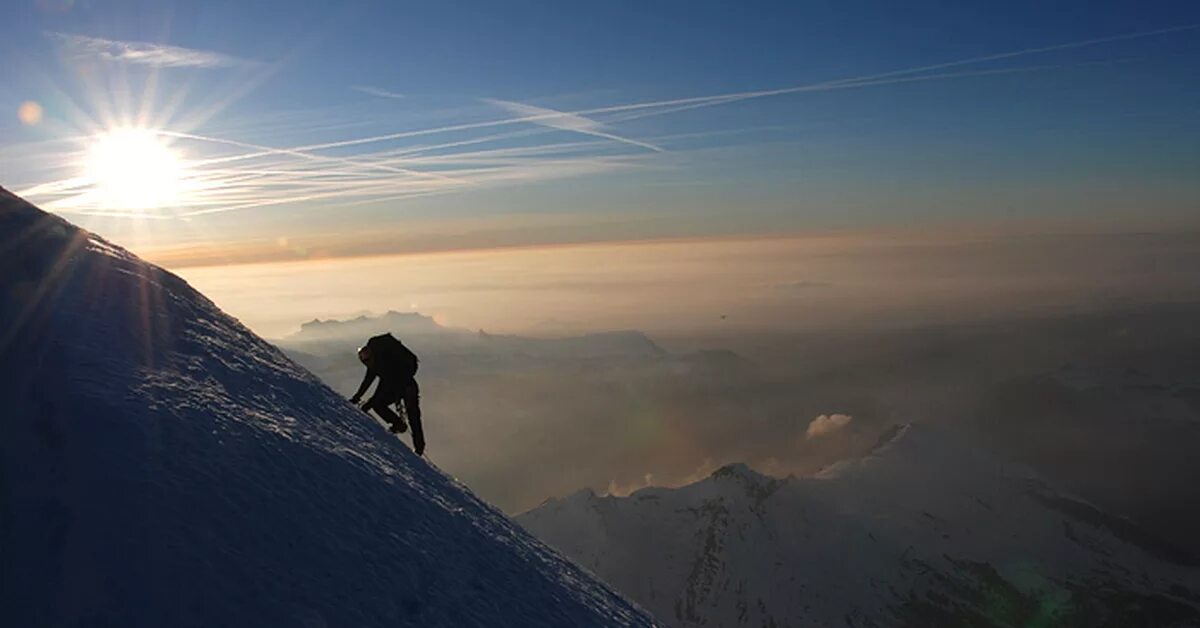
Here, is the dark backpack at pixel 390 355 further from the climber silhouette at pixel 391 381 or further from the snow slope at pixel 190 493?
the snow slope at pixel 190 493

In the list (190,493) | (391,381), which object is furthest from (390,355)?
(190,493)

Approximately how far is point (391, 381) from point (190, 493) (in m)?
9.55

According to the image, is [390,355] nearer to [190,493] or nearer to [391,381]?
[391,381]

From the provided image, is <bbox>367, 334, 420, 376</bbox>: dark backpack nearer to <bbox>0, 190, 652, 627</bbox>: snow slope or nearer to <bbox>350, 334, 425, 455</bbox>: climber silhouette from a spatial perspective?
<bbox>350, 334, 425, 455</bbox>: climber silhouette

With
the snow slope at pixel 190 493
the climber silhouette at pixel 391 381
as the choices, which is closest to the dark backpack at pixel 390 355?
the climber silhouette at pixel 391 381

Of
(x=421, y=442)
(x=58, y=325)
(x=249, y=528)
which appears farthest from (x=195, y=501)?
(x=421, y=442)

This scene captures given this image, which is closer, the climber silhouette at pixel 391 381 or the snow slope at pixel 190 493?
the snow slope at pixel 190 493

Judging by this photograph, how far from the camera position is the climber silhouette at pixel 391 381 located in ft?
57.1

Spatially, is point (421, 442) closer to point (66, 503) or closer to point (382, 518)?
point (382, 518)

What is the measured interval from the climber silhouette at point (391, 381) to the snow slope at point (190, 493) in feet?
11.8

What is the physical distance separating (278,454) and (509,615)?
160 inches

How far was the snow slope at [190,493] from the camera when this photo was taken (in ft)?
23.3

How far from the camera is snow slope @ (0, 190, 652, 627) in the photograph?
7094 mm

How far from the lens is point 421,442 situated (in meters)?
18.0
